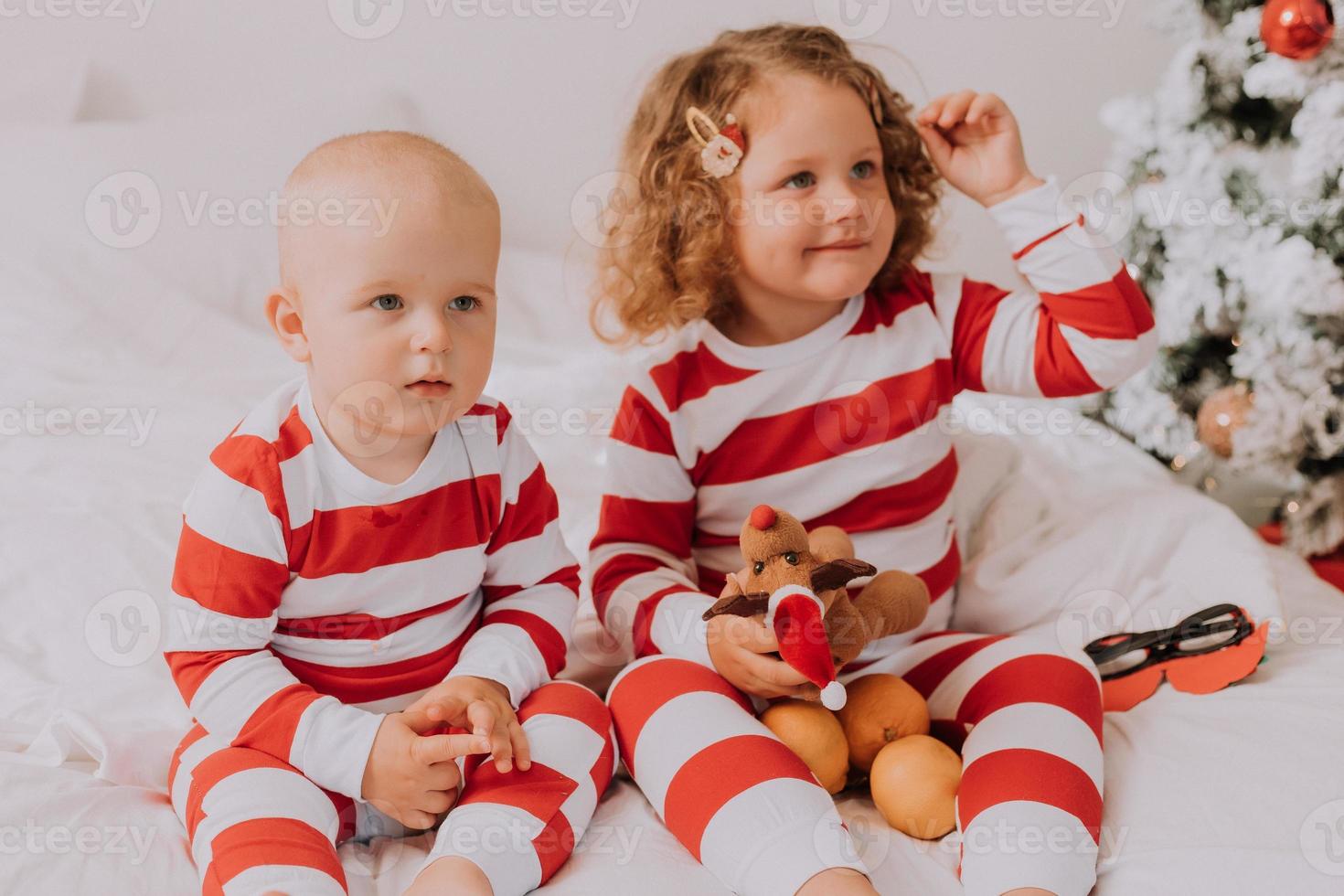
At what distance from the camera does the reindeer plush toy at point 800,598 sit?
86 cm

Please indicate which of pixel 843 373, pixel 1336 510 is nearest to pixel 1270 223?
pixel 1336 510

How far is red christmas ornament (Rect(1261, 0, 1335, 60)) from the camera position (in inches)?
57.8

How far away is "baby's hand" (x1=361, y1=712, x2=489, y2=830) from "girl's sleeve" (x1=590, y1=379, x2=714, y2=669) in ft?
0.90

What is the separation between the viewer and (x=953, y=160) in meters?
1.18

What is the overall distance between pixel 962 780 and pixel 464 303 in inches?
20.9

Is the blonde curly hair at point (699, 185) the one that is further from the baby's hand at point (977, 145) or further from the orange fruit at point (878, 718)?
the orange fruit at point (878, 718)

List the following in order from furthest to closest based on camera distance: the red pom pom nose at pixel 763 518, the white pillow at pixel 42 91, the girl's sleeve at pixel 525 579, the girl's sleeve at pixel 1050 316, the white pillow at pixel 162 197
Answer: the white pillow at pixel 42 91, the white pillow at pixel 162 197, the girl's sleeve at pixel 1050 316, the girl's sleeve at pixel 525 579, the red pom pom nose at pixel 763 518

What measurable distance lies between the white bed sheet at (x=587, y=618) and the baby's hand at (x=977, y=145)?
0.39m

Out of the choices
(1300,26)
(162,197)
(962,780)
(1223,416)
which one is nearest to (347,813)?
(962,780)

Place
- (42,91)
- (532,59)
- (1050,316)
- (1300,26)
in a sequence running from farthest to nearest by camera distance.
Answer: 1. (532,59)
2. (42,91)
3. (1300,26)
4. (1050,316)

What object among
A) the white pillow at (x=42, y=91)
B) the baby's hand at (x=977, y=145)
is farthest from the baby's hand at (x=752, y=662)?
the white pillow at (x=42, y=91)

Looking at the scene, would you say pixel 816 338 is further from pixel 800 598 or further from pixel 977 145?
pixel 800 598

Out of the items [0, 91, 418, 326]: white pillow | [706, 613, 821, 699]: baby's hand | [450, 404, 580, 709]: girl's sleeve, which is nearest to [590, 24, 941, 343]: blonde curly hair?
[450, 404, 580, 709]: girl's sleeve

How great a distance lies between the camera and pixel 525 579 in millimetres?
1024
